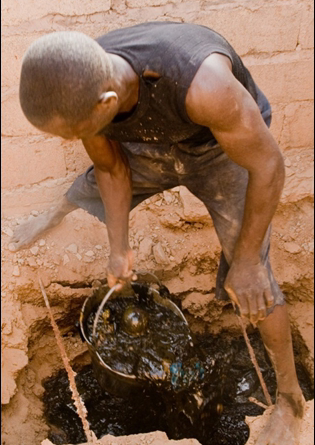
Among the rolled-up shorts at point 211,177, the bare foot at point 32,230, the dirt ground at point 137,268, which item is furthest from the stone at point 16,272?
the rolled-up shorts at point 211,177

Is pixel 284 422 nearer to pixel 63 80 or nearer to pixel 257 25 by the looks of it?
pixel 63 80

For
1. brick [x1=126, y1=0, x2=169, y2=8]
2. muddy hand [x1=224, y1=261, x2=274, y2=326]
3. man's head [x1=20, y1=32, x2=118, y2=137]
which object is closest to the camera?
man's head [x1=20, y1=32, x2=118, y2=137]

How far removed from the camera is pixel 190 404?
8.09 ft

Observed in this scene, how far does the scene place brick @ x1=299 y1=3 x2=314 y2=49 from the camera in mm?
2719

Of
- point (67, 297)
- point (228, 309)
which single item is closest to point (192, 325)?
point (228, 309)

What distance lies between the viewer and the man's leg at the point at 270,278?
6.37ft

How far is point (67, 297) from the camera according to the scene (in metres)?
2.78

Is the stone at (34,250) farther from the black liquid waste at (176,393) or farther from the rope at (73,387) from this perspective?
the black liquid waste at (176,393)

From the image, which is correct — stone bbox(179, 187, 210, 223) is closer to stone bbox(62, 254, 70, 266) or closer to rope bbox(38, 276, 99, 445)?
stone bbox(62, 254, 70, 266)

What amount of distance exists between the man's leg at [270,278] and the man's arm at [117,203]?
274mm

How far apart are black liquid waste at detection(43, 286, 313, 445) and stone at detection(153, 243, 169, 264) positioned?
0.34 m

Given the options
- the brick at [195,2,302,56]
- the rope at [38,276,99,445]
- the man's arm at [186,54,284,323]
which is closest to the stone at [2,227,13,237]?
the rope at [38,276,99,445]

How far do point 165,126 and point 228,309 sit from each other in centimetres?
166

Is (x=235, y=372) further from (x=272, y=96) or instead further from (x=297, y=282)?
(x=272, y=96)
